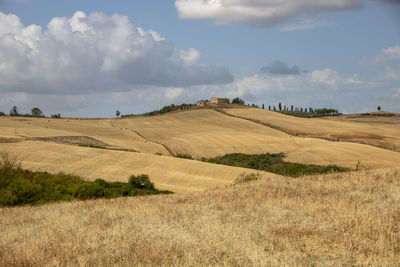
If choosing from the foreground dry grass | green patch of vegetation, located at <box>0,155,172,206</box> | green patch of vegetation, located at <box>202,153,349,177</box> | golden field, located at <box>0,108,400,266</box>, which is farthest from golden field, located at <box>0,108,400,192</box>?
the foreground dry grass

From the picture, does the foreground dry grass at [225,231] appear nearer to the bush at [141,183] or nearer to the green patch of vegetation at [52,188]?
the green patch of vegetation at [52,188]

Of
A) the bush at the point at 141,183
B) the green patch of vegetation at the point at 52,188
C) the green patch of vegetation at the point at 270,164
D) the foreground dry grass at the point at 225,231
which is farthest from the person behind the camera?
the green patch of vegetation at the point at 270,164

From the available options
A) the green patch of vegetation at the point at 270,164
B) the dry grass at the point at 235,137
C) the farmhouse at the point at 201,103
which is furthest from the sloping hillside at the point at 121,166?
the farmhouse at the point at 201,103

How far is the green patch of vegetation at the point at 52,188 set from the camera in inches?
1136

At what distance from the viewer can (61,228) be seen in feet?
50.8

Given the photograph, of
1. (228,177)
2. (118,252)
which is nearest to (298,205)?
(118,252)

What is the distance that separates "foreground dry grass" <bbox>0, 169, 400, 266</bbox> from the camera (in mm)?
10570

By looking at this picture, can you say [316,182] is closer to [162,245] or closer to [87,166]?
[162,245]

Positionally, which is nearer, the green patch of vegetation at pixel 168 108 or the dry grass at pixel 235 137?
the dry grass at pixel 235 137

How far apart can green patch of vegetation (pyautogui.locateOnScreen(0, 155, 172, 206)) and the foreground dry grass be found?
7.79 meters

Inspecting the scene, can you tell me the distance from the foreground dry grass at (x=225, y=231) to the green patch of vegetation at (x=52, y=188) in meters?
7.79

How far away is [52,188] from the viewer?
31.9 m

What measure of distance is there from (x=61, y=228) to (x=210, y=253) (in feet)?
23.9

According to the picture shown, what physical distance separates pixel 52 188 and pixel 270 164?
3367cm
